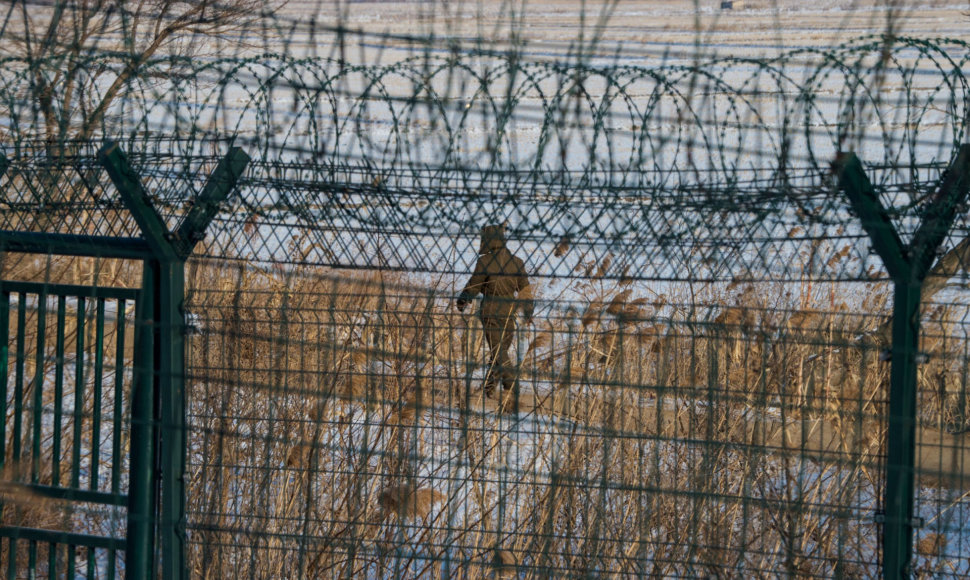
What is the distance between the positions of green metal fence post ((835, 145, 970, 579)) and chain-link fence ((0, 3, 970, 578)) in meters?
0.01

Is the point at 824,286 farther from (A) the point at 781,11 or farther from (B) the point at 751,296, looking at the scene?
(A) the point at 781,11

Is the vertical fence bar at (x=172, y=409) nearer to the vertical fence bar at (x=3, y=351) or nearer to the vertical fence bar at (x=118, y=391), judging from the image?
the vertical fence bar at (x=118, y=391)

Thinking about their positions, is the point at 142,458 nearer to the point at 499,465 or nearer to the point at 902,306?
the point at 499,465

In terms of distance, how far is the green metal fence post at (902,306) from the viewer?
2.38m

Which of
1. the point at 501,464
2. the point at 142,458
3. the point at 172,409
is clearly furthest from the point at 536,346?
the point at 142,458

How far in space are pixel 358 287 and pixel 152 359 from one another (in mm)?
1596

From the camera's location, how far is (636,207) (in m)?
2.74

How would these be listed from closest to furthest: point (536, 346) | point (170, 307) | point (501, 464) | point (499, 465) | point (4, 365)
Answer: point (170, 307) < point (4, 365) < point (536, 346) < point (501, 464) < point (499, 465)

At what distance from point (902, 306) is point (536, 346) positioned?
3.89 ft

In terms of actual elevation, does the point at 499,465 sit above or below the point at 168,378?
below

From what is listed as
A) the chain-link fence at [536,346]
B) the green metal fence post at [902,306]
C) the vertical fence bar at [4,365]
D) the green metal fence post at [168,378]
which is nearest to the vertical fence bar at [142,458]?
the green metal fence post at [168,378]

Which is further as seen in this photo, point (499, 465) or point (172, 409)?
point (499, 465)

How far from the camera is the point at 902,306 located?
2.43 metres

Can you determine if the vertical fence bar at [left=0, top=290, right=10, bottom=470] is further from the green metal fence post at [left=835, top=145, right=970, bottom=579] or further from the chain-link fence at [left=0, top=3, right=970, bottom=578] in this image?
the green metal fence post at [left=835, top=145, right=970, bottom=579]
